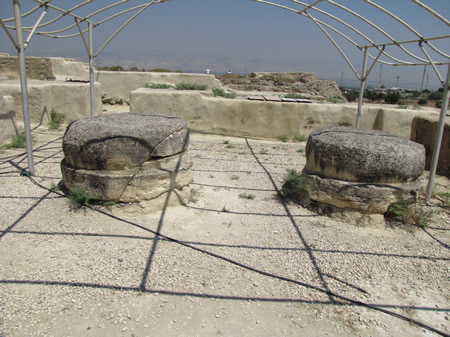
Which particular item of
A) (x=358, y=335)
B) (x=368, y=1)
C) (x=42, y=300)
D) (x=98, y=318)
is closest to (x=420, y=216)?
(x=358, y=335)

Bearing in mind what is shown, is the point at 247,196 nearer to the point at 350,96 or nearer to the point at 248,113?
the point at 248,113

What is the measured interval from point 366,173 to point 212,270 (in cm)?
238

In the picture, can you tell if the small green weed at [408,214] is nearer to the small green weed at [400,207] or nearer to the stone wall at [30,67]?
the small green weed at [400,207]

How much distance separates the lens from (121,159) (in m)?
4.62

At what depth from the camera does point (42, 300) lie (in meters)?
3.06

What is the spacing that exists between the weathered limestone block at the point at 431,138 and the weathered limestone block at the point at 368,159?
263cm

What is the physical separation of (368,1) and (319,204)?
3000 millimetres

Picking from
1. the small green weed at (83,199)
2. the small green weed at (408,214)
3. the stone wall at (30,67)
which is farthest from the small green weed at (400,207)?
the stone wall at (30,67)

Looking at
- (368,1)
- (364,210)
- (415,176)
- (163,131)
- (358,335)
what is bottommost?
(358,335)

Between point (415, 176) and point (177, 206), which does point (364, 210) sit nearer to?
point (415, 176)

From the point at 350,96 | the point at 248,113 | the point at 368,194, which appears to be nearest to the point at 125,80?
the point at 248,113

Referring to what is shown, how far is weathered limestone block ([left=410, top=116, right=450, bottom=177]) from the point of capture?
6.96 m

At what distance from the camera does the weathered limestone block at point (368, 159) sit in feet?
15.1

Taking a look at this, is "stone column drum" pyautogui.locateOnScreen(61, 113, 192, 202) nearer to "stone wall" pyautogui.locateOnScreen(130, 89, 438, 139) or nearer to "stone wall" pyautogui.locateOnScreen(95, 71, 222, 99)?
"stone wall" pyautogui.locateOnScreen(130, 89, 438, 139)
